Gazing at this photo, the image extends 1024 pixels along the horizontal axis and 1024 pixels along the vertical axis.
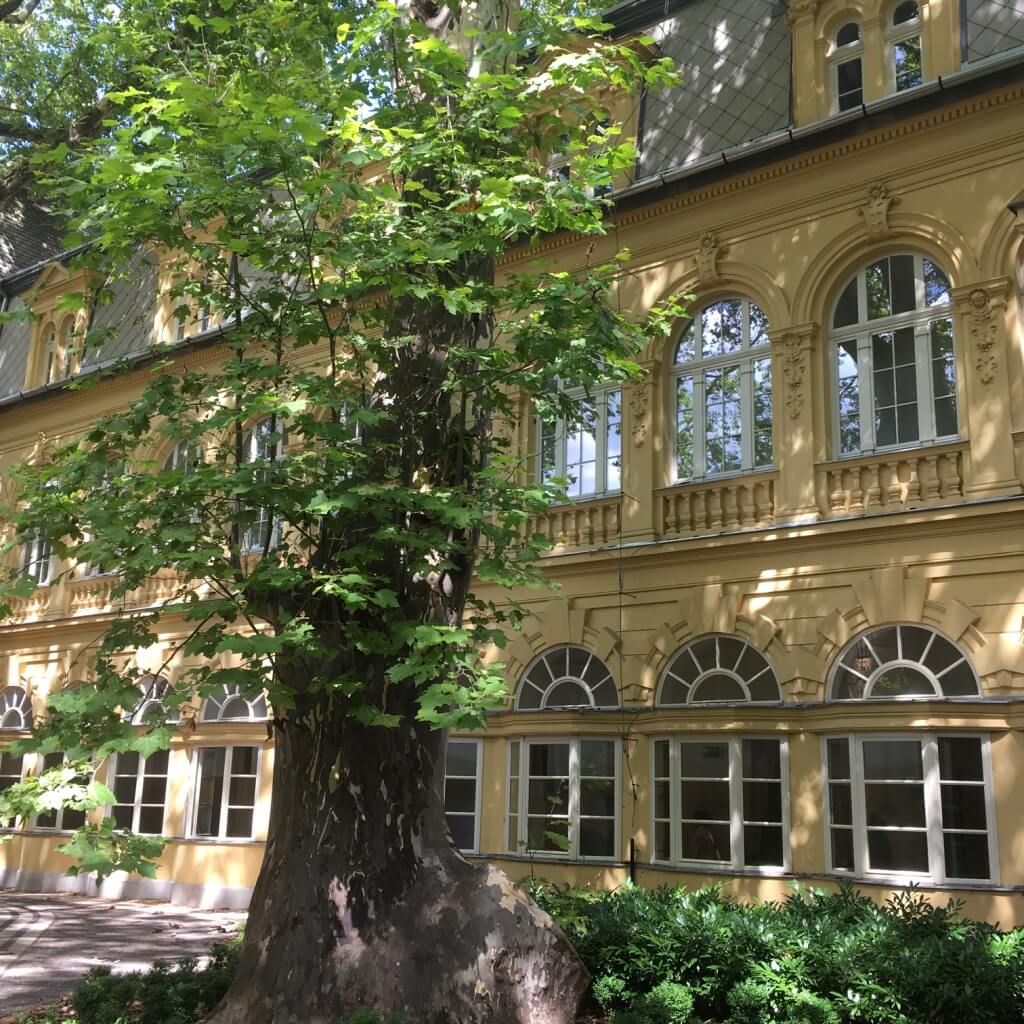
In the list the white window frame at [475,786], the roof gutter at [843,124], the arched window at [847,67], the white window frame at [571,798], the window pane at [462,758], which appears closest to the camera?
the roof gutter at [843,124]

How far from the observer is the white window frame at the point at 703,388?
12.8m

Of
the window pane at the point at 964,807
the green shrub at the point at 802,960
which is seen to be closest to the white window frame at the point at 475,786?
the green shrub at the point at 802,960

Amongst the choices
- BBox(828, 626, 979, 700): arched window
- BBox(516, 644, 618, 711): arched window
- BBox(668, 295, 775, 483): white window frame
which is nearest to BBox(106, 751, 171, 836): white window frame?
BBox(516, 644, 618, 711): arched window

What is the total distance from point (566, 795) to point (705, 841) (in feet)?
6.15

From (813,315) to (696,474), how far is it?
227 centimetres

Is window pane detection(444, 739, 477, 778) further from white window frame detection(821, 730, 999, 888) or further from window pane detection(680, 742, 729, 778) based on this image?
white window frame detection(821, 730, 999, 888)

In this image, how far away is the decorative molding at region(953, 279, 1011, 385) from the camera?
1096 centimetres

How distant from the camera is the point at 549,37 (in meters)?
7.55

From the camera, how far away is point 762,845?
1153cm

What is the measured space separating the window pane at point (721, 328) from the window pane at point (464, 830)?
259 inches

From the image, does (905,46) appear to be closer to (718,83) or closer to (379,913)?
(718,83)

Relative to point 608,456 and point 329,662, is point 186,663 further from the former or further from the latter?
point 329,662

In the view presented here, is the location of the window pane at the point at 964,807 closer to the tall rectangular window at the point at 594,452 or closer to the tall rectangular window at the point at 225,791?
the tall rectangular window at the point at 594,452

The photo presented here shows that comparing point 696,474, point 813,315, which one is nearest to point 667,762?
point 696,474
